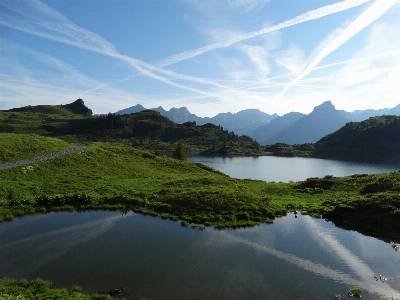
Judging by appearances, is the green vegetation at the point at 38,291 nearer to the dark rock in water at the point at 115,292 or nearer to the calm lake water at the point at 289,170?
the dark rock in water at the point at 115,292

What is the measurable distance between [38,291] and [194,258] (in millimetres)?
11763

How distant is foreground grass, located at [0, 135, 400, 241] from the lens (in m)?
31.4

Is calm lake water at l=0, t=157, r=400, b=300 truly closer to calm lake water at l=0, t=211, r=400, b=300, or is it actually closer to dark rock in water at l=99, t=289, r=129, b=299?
calm lake water at l=0, t=211, r=400, b=300

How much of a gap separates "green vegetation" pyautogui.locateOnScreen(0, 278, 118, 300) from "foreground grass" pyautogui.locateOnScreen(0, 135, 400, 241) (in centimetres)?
1463

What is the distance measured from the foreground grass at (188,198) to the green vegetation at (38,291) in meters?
14.6

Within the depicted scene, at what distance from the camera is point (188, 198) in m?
35.7

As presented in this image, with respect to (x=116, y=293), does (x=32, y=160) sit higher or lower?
higher

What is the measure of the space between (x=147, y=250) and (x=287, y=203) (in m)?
25.1

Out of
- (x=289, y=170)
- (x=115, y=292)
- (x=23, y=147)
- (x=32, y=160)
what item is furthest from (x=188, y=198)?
(x=289, y=170)

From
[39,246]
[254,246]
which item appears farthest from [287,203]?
[39,246]

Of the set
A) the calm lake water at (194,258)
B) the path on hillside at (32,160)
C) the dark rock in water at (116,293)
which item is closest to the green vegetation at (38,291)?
the dark rock in water at (116,293)

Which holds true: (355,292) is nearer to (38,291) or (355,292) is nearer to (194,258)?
(194,258)

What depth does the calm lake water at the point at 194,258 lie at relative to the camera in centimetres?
1808

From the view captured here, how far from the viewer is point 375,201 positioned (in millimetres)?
33625
